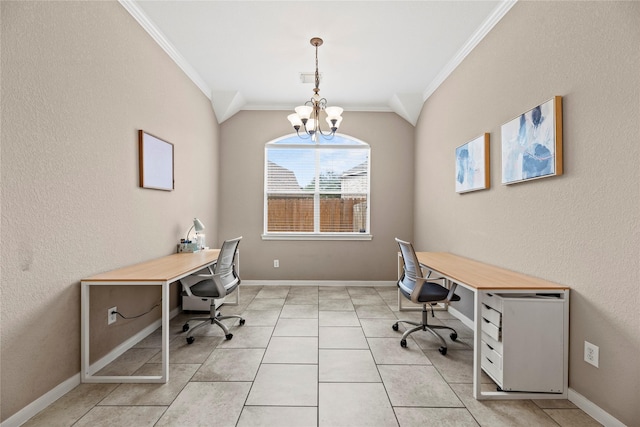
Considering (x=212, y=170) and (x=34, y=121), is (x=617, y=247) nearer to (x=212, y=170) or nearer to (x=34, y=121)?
(x=34, y=121)

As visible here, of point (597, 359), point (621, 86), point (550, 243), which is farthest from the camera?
point (550, 243)

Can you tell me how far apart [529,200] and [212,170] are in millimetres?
3913

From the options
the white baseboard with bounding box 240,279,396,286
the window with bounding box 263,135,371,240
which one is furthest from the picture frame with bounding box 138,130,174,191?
the white baseboard with bounding box 240,279,396,286

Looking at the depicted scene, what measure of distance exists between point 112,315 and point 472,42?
13.4ft

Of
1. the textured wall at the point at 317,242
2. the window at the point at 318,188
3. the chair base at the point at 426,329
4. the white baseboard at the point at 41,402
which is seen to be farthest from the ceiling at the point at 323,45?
the white baseboard at the point at 41,402

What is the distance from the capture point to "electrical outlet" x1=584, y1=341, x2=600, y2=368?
5.42 feet

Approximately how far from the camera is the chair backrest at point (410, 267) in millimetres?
2488

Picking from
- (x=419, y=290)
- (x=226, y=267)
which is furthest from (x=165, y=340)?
(x=419, y=290)

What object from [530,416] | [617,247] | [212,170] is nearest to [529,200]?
[617,247]

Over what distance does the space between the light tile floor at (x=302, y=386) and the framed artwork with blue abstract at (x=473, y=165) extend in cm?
147

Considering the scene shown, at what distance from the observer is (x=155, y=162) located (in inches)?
111

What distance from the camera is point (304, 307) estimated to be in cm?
362

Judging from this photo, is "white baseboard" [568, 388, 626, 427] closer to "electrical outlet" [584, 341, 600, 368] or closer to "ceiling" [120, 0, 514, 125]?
"electrical outlet" [584, 341, 600, 368]

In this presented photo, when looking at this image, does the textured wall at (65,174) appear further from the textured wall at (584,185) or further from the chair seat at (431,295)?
the textured wall at (584,185)
